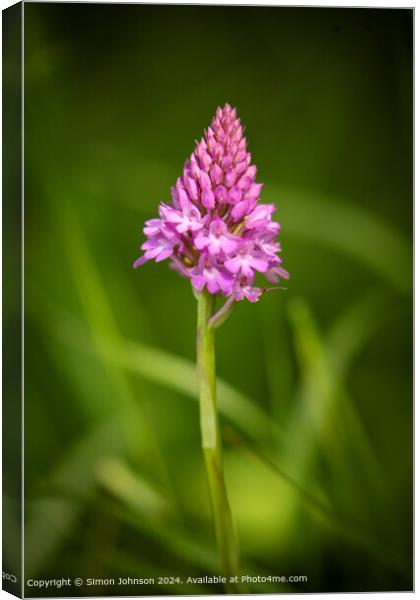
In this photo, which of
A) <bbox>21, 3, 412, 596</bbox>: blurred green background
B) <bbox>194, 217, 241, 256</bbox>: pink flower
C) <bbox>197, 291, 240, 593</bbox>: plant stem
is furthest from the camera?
<bbox>21, 3, 412, 596</bbox>: blurred green background

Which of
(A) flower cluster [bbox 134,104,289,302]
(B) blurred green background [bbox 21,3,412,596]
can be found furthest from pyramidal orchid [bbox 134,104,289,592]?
(B) blurred green background [bbox 21,3,412,596]

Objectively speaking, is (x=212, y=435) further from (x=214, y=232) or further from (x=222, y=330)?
(x=222, y=330)

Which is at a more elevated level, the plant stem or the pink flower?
the pink flower

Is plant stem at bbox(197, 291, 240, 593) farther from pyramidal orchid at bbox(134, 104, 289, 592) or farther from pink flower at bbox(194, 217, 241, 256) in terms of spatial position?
pink flower at bbox(194, 217, 241, 256)

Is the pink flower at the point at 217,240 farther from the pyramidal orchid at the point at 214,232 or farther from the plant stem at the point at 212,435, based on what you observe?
the plant stem at the point at 212,435

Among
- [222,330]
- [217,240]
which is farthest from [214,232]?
[222,330]

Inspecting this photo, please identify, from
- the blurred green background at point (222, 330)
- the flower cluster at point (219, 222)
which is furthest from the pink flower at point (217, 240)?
the blurred green background at point (222, 330)

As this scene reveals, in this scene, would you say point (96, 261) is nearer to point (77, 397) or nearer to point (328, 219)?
point (77, 397)

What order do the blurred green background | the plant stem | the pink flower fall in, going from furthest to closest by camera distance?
the blurred green background, the plant stem, the pink flower
